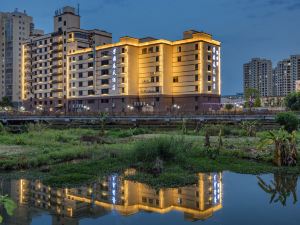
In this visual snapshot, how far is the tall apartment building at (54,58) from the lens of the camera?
110 metres

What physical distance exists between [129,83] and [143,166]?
73.7 meters

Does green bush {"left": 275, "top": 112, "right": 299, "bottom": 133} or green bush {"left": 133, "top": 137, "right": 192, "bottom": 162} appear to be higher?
green bush {"left": 275, "top": 112, "right": 299, "bottom": 133}

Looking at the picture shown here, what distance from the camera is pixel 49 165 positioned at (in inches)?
944

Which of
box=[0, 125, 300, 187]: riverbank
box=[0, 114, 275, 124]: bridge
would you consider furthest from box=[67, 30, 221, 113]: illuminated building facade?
box=[0, 125, 300, 187]: riverbank

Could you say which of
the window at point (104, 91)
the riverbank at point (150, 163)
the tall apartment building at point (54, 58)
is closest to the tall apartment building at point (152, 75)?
the window at point (104, 91)

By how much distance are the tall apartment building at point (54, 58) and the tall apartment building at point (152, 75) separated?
26.2ft

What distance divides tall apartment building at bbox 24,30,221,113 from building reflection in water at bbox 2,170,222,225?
70.3 metres

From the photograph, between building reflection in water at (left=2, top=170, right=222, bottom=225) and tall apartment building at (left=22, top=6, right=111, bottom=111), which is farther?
tall apartment building at (left=22, top=6, right=111, bottom=111)

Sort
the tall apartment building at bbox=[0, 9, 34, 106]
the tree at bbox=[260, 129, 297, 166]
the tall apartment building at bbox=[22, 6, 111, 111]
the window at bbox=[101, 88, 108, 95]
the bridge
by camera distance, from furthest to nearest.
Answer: the tall apartment building at bbox=[0, 9, 34, 106] → the tall apartment building at bbox=[22, 6, 111, 111] → the window at bbox=[101, 88, 108, 95] → the bridge → the tree at bbox=[260, 129, 297, 166]

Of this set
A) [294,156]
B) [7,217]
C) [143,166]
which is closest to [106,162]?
[143,166]

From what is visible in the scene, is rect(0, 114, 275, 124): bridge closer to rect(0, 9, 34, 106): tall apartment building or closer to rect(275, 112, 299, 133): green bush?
rect(275, 112, 299, 133): green bush

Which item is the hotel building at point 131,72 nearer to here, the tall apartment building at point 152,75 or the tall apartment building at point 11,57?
the tall apartment building at point 152,75

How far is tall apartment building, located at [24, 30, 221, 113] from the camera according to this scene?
89188 mm

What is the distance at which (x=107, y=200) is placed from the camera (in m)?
16.1
